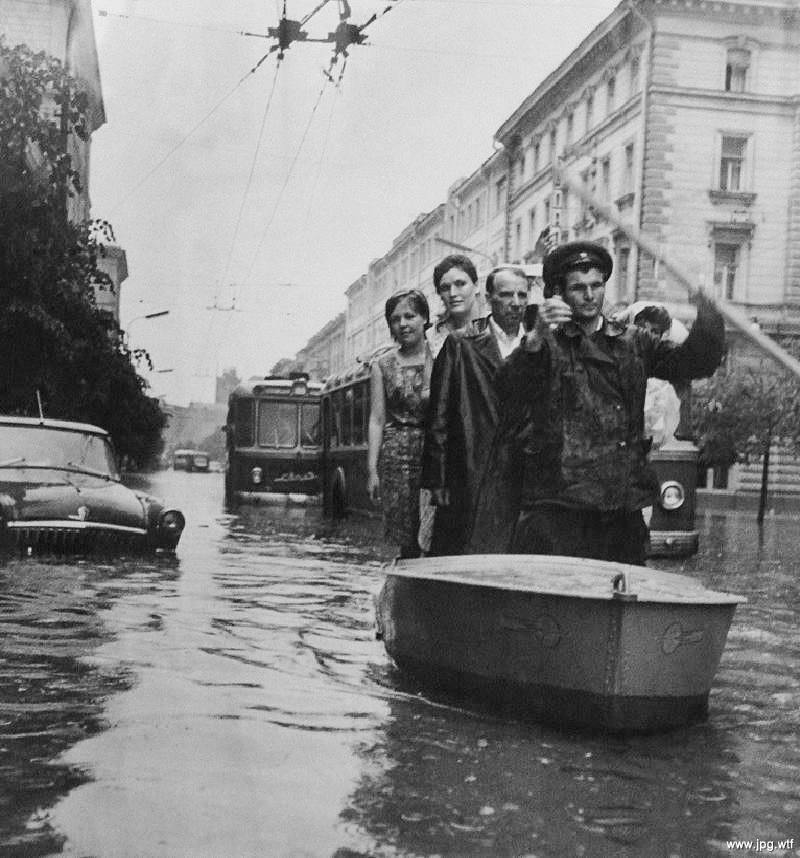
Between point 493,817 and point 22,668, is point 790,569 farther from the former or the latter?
point 493,817

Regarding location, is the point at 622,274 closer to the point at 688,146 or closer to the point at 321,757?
the point at 688,146

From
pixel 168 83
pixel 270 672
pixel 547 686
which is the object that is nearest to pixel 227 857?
pixel 547 686

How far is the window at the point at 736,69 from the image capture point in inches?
1284

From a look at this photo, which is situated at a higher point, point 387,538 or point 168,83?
point 168,83

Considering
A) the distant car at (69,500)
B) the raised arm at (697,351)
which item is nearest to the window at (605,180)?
the distant car at (69,500)

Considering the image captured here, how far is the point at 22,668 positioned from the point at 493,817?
2.99 m

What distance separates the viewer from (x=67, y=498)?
39.3 feet

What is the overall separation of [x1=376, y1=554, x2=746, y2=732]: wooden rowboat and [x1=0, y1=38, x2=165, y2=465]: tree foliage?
12274mm

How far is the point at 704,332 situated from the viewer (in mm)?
5164

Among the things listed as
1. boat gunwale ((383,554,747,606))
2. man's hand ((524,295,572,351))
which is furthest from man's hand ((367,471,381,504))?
man's hand ((524,295,572,351))

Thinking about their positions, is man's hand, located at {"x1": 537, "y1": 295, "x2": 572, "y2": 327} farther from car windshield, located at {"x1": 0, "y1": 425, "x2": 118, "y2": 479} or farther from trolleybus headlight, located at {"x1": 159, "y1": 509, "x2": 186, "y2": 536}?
car windshield, located at {"x1": 0, "y1": 425, "x2": 118, "y2": 479}

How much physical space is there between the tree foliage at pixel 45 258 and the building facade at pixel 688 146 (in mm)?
10587

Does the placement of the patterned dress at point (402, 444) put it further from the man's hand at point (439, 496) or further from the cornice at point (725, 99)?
the cornice at point (725, 99)

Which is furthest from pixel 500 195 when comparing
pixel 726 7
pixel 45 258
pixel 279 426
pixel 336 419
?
pixel 45 258
